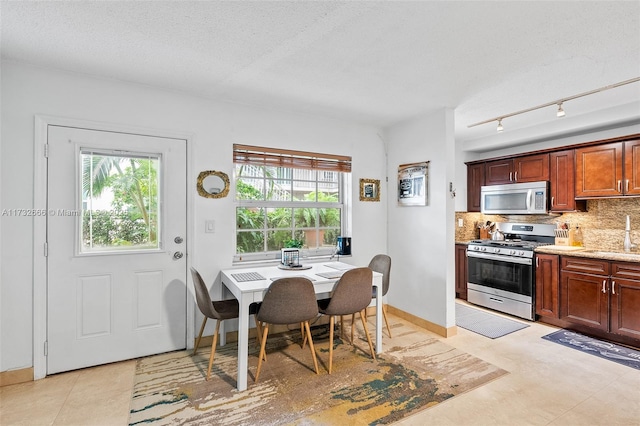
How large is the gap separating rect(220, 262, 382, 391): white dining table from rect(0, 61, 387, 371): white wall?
0.39m

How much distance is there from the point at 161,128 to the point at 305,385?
2.54 m

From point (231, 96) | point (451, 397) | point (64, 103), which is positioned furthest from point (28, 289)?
point (451, 397)

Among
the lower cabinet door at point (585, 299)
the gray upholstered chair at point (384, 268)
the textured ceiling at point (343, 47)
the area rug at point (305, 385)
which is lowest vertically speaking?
the area rug at point (305, 385)

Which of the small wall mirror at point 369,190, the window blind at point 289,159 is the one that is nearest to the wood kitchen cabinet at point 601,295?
the small wall mirror at point 369,190

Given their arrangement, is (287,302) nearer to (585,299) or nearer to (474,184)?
(585,299)

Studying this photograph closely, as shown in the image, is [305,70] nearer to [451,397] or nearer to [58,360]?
[451,397]

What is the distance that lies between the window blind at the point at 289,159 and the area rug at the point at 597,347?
2.91 m

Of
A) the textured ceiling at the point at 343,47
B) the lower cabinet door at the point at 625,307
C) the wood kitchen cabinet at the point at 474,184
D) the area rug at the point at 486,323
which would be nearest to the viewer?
the textured ceiling at the point at 343,47

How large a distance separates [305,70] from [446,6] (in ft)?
3.79

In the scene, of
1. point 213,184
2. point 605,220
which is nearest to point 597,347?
point 605,220

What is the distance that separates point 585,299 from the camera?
3.41 metres

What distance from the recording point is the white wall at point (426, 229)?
11.3 feet

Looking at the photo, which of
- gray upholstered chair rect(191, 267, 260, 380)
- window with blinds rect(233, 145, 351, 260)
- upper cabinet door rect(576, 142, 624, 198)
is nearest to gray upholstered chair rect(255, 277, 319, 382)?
gray upholstered chair rect(191, 267, 260, 380)

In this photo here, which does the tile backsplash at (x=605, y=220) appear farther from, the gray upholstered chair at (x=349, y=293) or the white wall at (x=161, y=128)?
the gray upholstered chair at (x=349, y=293)
